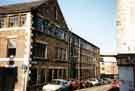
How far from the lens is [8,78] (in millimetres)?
24172

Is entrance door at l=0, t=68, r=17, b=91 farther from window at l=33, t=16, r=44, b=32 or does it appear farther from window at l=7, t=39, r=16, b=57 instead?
window at l=33, t=16, r=44, b=32

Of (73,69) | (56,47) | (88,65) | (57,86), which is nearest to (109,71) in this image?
(88,65)

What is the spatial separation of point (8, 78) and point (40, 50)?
4.97 m

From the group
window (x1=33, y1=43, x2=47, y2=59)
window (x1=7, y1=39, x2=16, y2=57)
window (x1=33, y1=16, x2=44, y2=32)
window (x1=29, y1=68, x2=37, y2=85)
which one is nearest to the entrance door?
window (x1=29, y1=68, x2=37, y2=85)

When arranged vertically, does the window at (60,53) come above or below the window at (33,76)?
above

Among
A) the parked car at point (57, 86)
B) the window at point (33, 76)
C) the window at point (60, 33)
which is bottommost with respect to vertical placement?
the parked car at point (57, 86)

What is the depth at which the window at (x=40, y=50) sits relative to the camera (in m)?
24.7

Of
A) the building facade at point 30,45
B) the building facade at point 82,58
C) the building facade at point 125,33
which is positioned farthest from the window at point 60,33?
the building facade at point 125,33

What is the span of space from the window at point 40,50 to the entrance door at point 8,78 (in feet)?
10.1

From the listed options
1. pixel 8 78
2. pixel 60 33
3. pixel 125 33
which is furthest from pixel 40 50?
pixel 125 33

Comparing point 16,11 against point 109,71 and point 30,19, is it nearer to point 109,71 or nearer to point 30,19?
point 30,19

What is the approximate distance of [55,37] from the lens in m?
29.3

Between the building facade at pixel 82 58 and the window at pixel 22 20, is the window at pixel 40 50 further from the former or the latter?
the building facade at pixel 82 58

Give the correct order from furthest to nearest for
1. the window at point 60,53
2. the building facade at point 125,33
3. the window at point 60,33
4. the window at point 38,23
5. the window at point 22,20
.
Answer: the window at point 60,33 < the window at point 60,53 < the window at point 38,23 < the window at point 22,20 < the building facade at point 125,33
